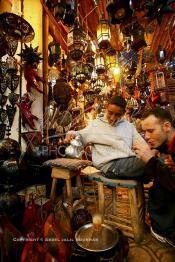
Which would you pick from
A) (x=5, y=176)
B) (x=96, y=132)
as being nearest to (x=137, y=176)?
(x=96, y=132)

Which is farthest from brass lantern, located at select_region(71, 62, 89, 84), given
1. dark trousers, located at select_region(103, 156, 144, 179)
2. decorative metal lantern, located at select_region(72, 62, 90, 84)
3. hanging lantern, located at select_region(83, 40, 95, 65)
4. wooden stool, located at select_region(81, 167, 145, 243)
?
wooden stool, located at select_region(81, 167, 145, 243)

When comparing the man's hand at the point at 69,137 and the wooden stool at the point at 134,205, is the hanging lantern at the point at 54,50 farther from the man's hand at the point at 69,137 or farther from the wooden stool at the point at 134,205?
the wooden stool at the point at 134,205

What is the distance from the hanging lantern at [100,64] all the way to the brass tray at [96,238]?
12.6 feet

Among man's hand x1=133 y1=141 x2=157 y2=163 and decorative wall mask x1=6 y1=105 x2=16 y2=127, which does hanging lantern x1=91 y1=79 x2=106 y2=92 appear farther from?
man's hand x1=133 y1=141 x2=157 y2=163

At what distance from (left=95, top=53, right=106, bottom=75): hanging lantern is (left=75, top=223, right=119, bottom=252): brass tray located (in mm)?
3855

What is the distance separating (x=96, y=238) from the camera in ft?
5.70

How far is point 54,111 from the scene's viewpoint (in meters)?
4.82

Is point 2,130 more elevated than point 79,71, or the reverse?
point 79,71

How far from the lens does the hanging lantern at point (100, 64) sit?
15.5 ft

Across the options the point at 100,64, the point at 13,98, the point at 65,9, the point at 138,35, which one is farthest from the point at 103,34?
the point at 13,98

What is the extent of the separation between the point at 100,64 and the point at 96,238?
4.10 m

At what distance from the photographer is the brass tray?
1642mm

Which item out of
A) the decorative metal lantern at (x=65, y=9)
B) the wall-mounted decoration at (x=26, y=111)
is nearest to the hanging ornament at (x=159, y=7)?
the decorative metal lantern at (x=65, y=9)

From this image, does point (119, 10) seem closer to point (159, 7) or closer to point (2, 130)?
point (159, 7)
